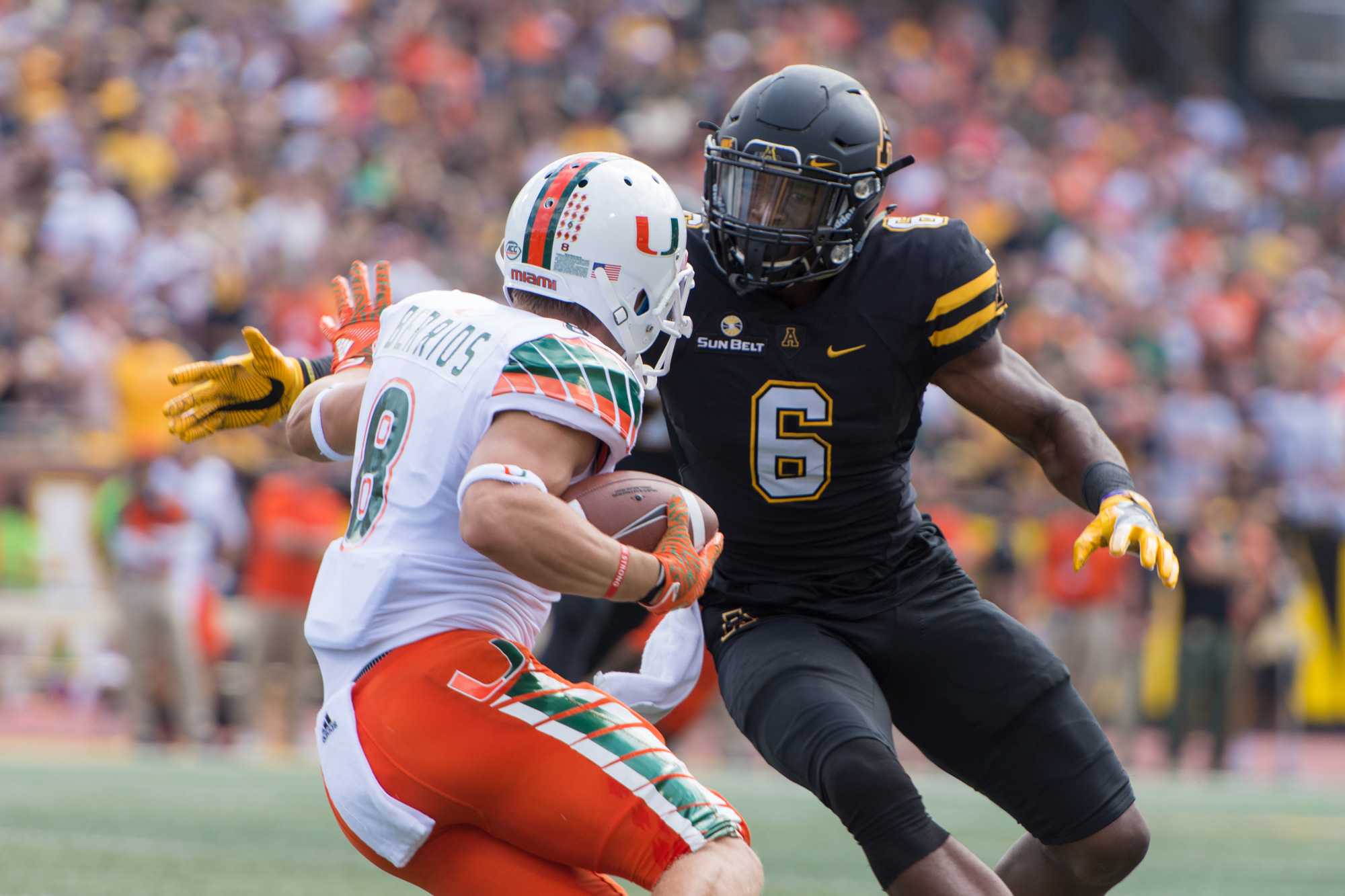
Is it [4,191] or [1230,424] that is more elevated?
[4,191]

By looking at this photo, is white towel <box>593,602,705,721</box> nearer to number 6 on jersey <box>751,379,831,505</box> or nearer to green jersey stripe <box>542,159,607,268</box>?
number 6 on jersey <box>751,379,831,505</box>

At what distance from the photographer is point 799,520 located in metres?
3.72

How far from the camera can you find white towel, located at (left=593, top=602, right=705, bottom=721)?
11.6 ft

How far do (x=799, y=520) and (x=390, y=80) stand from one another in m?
10.6

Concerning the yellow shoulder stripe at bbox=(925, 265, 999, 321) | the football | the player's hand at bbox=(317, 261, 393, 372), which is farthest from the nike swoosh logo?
the yellow shoulder stripe at bbox=(925, 265, 999, 321)

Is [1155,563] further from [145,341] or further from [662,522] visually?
[145,341]

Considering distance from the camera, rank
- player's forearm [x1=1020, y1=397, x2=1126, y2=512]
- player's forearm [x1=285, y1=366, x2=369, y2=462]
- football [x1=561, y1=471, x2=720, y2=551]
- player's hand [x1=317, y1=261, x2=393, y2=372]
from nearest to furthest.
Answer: football [x1=561, y1=471, x2=720, y2=551], player's forearm [x1=285, y1=366, x2=369, y2=462], player's hand [x1=317, y1=261, x2=393, y2=372], player's forearm [x1=1020, y1=397, x2=1126, y2=512]

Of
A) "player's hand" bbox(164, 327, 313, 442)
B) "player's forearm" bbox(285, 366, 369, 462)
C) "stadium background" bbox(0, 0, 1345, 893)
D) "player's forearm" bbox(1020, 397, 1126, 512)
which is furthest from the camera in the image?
"stadium background" bbox(0, 0, 1345, 893)

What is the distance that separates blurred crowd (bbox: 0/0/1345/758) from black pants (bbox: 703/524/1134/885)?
267 inches

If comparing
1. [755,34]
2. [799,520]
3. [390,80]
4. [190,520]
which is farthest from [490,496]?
[755,34]

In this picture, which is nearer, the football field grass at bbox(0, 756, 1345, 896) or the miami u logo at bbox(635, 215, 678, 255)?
the miami u logo at bbox(635, 215, 678, 255)

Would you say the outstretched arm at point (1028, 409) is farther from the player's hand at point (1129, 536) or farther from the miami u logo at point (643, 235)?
the miami u logo at point (643, 235)

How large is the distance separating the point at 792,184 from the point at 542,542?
1259mm

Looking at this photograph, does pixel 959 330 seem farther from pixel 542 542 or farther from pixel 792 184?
pixel 542 542
